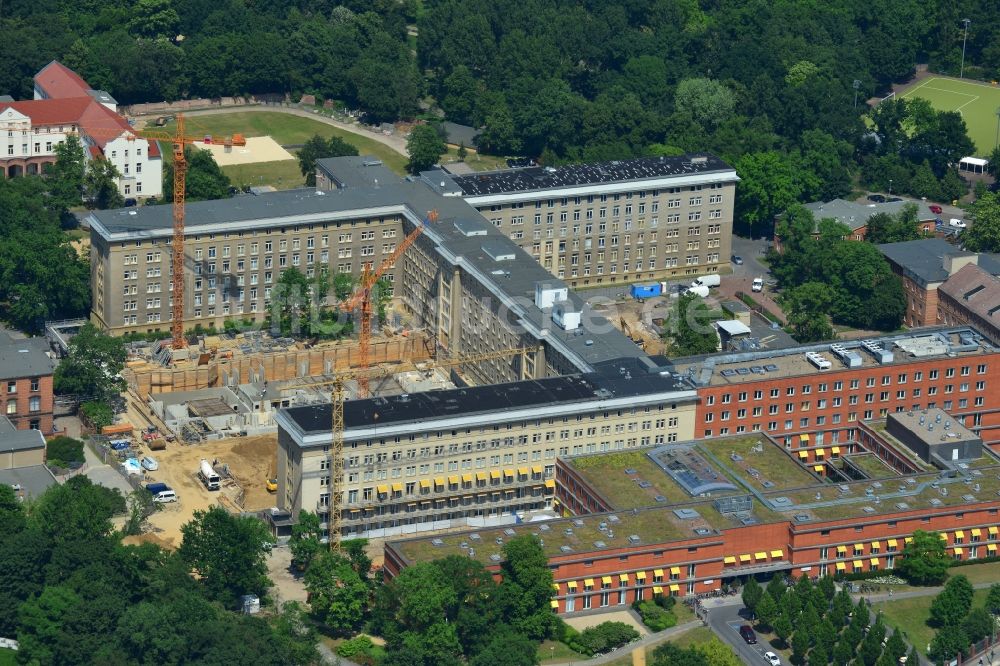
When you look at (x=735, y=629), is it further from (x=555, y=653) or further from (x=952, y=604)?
(x=952, y=604)

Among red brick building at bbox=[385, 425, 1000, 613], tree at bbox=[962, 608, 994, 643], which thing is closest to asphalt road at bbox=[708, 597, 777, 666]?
red brick building at bbox=[385, 425, 1000, 613]

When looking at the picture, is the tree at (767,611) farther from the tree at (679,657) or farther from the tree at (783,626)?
the tree at (679,657)

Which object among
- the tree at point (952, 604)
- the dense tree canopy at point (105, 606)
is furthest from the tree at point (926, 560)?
the dense tree canopy at point (105, 606)

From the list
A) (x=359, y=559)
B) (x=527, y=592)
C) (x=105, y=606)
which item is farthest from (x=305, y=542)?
(x=527, y=592)


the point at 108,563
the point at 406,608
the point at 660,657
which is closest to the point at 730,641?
the point at 660,657

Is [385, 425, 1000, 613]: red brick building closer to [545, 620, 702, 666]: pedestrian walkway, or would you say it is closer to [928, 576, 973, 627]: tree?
[545, 620, 702, 666]: pedestrian walkway

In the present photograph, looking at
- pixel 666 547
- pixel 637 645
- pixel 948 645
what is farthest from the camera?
pixel 666 547
